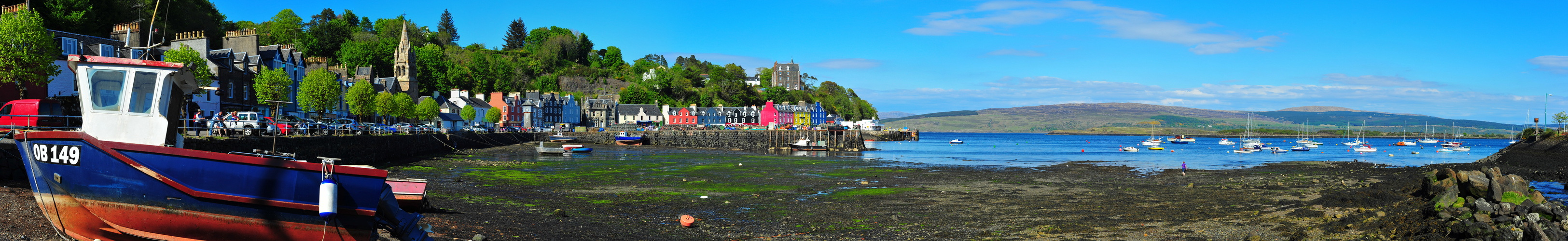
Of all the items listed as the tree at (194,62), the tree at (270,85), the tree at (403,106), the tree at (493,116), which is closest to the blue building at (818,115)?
the tree at (493,116)

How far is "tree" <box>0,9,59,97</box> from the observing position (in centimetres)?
2269

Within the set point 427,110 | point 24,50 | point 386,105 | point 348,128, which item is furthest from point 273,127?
point 427,110

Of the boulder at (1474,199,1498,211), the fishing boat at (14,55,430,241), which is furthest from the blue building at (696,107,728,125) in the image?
the fishing boat at (14,55,430,241)

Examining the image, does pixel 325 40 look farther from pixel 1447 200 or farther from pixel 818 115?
pixel 1447 200

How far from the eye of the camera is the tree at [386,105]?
56594 millimetres

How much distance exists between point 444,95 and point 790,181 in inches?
3505

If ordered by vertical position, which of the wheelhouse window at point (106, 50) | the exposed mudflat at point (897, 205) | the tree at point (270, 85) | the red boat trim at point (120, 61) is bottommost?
the exposed mudflat at point (897, 205)

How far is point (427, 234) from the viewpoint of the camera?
10.8 metres

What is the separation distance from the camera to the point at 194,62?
1367 inches

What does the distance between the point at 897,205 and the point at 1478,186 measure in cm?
1161

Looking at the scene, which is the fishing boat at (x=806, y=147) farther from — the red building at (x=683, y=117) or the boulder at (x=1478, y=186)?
the red building at (x=683, y=117)

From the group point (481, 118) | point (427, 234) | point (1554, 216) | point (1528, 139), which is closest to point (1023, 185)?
point (1554, 216)

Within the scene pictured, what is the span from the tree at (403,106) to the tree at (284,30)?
36.8 meters

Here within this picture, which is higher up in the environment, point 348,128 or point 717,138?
point 348,128
